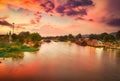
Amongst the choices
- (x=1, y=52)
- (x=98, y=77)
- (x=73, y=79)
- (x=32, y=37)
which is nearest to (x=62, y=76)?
(x=73, y=79)

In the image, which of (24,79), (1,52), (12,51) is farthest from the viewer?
(12,51)

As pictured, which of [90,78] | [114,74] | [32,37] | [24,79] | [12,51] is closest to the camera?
[24,79]

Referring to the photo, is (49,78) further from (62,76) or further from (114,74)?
(114,74)

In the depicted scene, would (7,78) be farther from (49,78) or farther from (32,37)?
(32,37)

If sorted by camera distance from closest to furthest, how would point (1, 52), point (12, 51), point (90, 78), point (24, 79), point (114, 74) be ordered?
1. point (24, 79)
2. point (90, 78)
3. point (114, 74)
4. point (1, 52)
5. point (12, 51)

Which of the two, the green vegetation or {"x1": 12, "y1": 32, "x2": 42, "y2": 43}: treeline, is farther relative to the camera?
{"x1": 12, "y1": 32, "x2": 42, "y2": 43}: treeline

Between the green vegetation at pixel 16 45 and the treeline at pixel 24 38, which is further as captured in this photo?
the treeline at pixel 24 38

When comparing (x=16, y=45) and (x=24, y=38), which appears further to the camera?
(x=24, y=38)

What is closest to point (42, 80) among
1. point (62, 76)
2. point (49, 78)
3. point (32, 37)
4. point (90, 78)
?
point (49, 78)

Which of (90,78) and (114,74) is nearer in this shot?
(90,78)
